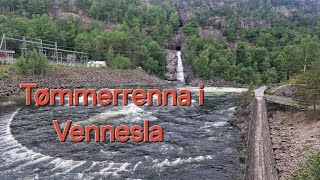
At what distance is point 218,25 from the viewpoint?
550 feet

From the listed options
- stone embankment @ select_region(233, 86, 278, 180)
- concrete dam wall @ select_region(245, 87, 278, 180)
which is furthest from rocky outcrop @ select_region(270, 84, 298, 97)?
concrete dam wall @ select_region(245, 87, 278, 180)

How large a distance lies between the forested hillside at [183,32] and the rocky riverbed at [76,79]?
25.3 feet

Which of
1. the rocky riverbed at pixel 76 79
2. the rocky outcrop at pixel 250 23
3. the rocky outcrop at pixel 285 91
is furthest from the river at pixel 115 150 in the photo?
the rocky outcrop at pixel 250 23

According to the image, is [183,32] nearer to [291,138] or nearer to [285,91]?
[285,91]

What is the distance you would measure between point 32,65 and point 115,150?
147 ft

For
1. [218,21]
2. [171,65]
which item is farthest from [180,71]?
[218,21]

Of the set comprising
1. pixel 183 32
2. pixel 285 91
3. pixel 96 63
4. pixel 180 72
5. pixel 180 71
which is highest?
pixel 183 32

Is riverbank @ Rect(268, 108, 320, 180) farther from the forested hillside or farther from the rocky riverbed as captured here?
the rocky riverbed

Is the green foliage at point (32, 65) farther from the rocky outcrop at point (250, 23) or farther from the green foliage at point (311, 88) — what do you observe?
the rocky outcrop at point (250, 23)

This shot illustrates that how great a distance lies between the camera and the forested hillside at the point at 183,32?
99.5 metres

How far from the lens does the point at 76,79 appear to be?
72.6m

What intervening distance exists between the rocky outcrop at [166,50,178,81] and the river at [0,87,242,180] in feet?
211

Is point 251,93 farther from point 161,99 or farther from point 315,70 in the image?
point 161,99

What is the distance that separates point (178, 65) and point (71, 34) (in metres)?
41.2
